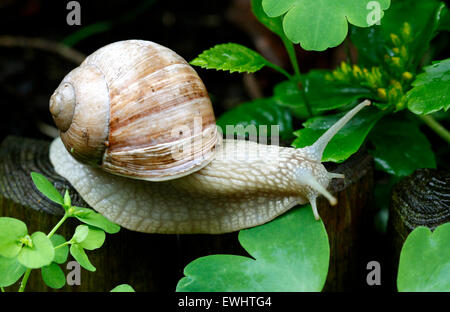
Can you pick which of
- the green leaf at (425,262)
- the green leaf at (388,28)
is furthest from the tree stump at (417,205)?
the green leaf at (388,28)

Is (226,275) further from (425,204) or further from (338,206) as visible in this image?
(425,204)

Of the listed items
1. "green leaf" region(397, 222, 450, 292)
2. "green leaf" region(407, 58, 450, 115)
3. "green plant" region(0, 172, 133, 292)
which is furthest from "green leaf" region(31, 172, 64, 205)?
"green leaf" region(407, 58, 450, 115)

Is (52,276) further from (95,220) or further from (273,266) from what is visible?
(273,266)

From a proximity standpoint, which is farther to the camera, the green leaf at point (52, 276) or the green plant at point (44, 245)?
the green leaf at point (52, 276)

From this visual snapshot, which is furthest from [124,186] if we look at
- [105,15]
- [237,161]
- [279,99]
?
[105,15]

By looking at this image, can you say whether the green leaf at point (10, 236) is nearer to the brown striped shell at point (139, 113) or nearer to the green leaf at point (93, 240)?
the green leaf at point (93, 240)
